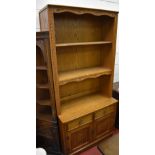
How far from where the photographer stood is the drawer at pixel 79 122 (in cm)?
178

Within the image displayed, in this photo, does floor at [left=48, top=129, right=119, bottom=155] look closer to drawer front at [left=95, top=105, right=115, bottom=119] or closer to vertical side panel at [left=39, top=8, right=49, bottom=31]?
drawer front at [left=95, top=105, right=115, bottom=119]

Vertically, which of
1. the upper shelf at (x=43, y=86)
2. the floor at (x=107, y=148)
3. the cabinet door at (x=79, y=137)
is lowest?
the floor at (x=107, y=148)

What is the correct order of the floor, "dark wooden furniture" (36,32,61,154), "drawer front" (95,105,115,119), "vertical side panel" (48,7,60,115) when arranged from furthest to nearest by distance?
"drawer front" (95,105,115,119) → the floor → "dark wooden furniture" (36,32,61,154) → "vertical side panel" (48,7,60,115)

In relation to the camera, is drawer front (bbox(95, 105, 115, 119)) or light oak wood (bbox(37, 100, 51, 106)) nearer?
light oak wood (bbox(37, 100, 51, 106))

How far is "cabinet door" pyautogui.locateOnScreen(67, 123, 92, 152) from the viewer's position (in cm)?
185

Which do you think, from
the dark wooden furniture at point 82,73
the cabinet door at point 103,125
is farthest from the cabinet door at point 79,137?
the cabinet door at point 103,125

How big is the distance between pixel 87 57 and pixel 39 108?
1.06 metres

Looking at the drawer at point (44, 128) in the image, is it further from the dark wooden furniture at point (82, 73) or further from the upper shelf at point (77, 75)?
the upper shelf at point (77, 75)

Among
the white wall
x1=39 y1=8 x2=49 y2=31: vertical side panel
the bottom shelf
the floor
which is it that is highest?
the white wall

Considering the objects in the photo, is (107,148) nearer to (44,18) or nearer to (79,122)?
(79,122)

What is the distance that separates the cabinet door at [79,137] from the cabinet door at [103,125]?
118 millimetres

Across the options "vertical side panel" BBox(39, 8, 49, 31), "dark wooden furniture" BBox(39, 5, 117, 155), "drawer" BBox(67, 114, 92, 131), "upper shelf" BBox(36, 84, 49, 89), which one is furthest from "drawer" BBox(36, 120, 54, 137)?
"vertical side panel" BBox(39, 8, 49, 31)

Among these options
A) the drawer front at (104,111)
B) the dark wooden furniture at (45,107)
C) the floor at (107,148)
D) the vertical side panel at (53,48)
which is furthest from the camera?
the drawer front at (104,111)
